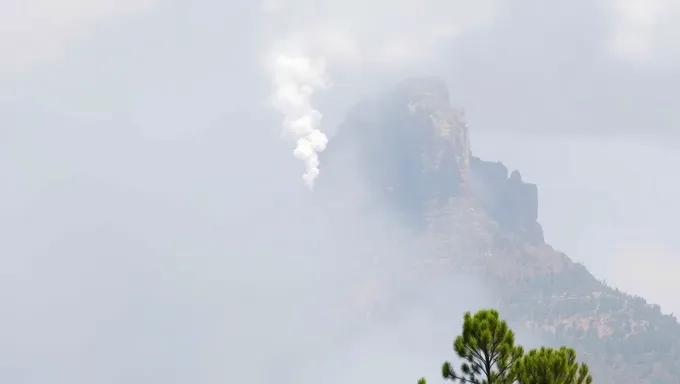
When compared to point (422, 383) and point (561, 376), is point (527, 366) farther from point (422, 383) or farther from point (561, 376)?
point (422, 383)

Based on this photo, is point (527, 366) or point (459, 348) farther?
point (459, 348)

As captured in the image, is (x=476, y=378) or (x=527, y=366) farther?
(x=476, y=378)

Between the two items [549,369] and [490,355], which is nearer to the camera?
[549,369]

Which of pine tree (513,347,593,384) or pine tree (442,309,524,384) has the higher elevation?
pine tree (442,309,524,384)

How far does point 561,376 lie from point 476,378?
20.1ft

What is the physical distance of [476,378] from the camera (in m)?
65.5

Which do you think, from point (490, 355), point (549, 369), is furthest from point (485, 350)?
point (549, 369)

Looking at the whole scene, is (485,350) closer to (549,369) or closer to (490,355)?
(490,355)

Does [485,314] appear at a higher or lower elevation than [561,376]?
higher

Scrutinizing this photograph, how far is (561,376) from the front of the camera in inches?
2406

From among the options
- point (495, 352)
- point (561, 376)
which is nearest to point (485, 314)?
point (495, 352)

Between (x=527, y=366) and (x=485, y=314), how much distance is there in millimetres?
4914

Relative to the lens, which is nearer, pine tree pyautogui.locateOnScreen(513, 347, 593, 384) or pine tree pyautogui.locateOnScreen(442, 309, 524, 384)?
pine tree pyautogui.locateOnScreen(513, 347, 593, 384)

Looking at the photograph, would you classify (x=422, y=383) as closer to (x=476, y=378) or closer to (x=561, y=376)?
(x=476, y=378)
